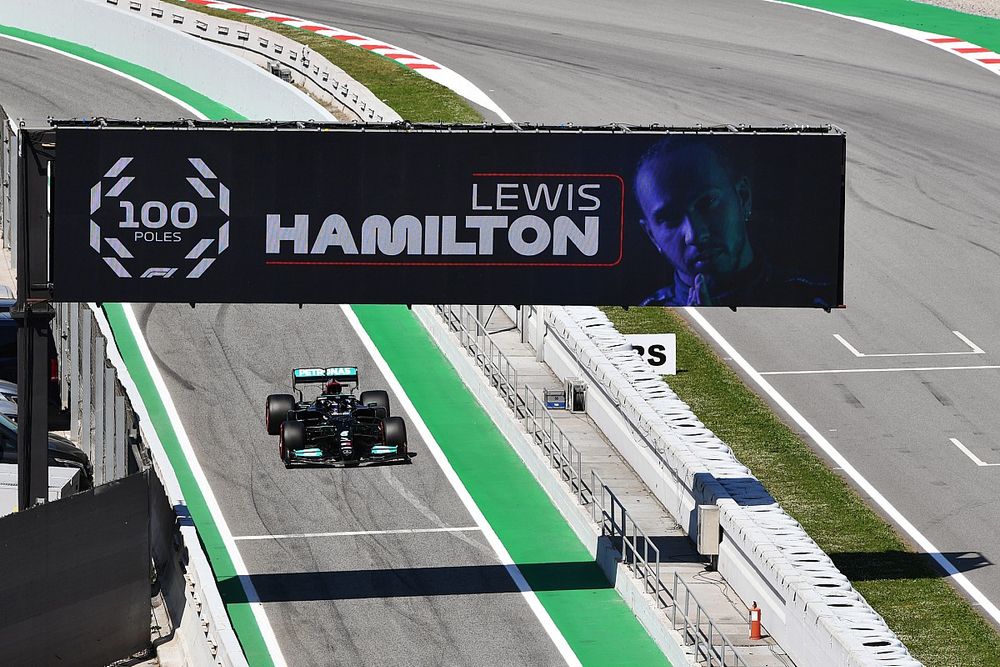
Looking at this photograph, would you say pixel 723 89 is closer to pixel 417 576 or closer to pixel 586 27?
pixel 586 27

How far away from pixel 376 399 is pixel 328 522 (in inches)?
109

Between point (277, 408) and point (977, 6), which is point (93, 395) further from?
point (977, 6)

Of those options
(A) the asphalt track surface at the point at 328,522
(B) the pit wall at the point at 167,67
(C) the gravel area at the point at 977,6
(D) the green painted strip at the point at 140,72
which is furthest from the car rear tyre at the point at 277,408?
(C) the gravel area at the point at 977,6

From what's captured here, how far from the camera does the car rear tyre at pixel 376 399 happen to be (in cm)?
2903

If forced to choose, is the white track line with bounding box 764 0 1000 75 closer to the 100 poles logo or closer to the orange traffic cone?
the orange traffic cone

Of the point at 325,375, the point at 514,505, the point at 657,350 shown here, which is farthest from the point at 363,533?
the point at 657,350

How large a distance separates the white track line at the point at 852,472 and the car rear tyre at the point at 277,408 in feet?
29.3

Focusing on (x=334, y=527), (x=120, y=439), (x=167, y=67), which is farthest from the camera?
(x=167, y=67)

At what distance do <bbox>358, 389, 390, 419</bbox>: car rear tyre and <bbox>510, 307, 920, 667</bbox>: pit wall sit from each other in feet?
12.2

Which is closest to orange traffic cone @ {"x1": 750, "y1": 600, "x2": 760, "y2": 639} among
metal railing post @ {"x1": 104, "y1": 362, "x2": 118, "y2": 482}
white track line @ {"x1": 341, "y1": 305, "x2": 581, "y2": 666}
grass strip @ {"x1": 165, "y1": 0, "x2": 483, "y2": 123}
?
white track line @ {"x1": 341, "y1": 305, "x2": 581, "y2": 666}

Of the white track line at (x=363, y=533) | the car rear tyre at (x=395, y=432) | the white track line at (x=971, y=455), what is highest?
the car rear tyre at (x=395, y=432)

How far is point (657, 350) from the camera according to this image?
3123cm

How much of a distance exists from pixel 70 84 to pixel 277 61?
601 cm

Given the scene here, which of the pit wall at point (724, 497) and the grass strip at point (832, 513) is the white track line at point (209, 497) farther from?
the grass strip at point (832, 513)
